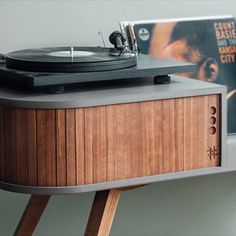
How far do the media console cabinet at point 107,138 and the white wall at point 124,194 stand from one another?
40 centimetres

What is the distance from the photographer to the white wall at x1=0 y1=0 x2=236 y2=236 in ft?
5.77

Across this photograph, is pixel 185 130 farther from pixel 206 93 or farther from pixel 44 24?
pixel 44 24

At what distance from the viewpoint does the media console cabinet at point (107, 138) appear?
129 centimetres

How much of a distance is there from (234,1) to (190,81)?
1.91 feet

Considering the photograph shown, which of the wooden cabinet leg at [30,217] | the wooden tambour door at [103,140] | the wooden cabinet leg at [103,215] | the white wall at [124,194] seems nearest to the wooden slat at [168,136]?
the wooden tambour door at [103,140]

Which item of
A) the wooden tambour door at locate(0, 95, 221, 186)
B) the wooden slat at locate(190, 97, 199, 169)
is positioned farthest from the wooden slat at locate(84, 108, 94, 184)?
the wooden slat at locate(190, 97, 199, 169)

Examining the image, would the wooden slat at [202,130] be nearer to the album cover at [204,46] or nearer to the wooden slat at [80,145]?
the wooden slat at [80,145]

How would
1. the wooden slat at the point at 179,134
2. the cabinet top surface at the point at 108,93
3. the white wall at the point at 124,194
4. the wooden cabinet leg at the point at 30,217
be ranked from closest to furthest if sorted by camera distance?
the cabinet top surface at the point at 108,93 → the wooden slat at the point at 179,134 → the wooden cabinet leg at the point at 30,217 → the white wall at the point at 124,194

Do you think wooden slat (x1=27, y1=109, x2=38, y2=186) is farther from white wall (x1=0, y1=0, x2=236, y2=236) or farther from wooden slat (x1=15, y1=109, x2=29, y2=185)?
white wall (x1=0, y1=0, x2=236, y2=236)

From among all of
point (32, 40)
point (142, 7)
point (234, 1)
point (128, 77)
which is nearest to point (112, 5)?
point (142, 7)

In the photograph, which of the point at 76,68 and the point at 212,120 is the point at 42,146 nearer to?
the point at 76,68

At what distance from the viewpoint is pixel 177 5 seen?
1.92 metres

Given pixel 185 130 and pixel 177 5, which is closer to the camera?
pixel 185 130

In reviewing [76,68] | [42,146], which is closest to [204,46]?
[76,68]
